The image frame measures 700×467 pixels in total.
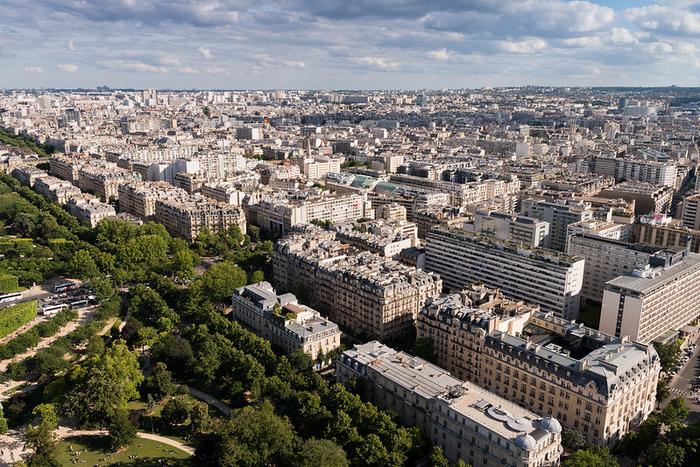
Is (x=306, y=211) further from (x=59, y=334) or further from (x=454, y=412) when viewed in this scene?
(x=454, y=412)

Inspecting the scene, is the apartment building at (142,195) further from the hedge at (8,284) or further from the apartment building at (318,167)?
the apartment building at (318,167)

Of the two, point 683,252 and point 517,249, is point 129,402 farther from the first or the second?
point 683,252

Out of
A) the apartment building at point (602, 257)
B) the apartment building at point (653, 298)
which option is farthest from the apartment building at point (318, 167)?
the apartment building at point (653, 298)

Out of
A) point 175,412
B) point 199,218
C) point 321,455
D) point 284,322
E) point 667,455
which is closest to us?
point 321,455

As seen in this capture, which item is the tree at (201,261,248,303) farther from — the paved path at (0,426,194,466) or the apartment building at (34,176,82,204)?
the apartment building at (34,176,82,204)

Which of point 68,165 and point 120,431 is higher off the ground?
Result: point 68,165

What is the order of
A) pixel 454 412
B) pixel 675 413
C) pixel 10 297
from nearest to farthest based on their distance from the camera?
pixel 454 412 → pixel 675 413 → pixel 10 297

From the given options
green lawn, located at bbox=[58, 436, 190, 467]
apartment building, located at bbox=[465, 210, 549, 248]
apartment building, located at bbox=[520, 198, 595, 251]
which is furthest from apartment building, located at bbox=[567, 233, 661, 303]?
green lawn, located at bbox=[58, 436, 190, 467]

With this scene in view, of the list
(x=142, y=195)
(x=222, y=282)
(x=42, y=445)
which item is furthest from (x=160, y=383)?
(x=142, y=195)
